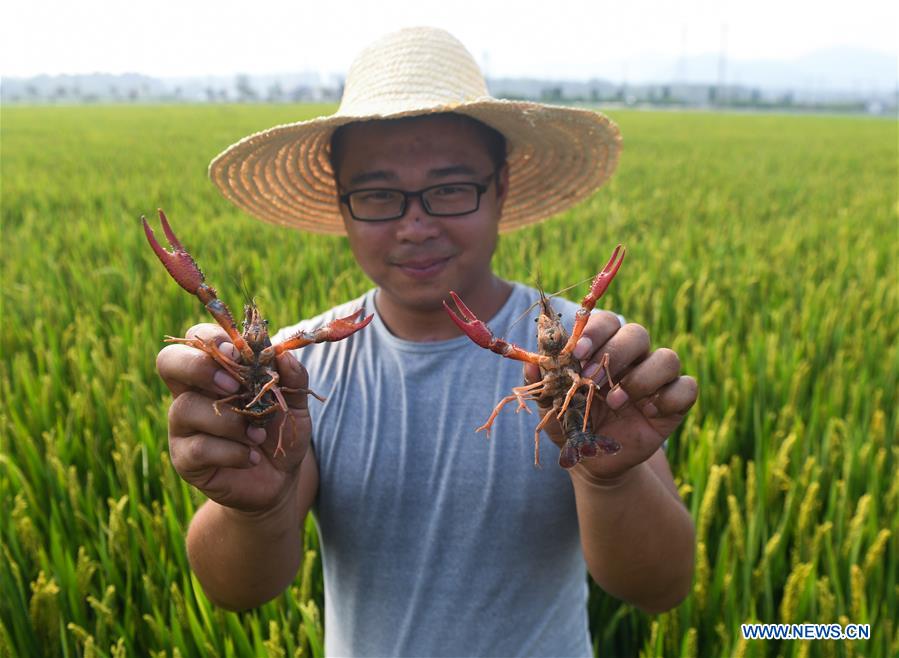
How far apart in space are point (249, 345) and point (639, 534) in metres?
0.75

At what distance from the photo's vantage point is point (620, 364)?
959 millimetres

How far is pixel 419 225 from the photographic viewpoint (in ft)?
4.39

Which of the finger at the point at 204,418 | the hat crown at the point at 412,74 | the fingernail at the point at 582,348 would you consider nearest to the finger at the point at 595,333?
the fingernail at the point at 582,348

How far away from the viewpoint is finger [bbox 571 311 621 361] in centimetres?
97

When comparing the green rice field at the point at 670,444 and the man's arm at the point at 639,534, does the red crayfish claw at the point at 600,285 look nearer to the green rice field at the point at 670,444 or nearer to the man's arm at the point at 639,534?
the man's arm at the point at 639,534

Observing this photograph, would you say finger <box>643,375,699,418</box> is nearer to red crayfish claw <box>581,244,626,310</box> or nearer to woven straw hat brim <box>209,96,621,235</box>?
red crayfish claw <box>581,244,626,310</box>

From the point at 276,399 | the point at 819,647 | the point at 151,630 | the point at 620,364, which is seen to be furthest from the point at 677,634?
the point at 151,630

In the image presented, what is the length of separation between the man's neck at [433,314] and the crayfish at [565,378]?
45 cm

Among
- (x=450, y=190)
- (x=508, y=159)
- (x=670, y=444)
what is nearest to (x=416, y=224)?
(x=450, y=190)

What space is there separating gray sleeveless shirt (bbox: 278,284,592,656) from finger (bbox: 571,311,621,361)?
0.44 m

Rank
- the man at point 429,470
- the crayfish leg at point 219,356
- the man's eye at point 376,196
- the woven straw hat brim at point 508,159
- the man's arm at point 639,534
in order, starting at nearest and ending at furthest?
the crayfish leg at point 219,356 → the man's arm at point 639,534 → the man at point 429,470 → the man's eye at point 376,196 → the woven straw hat brim at point 508,159

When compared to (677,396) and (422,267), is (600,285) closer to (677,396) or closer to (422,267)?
(677,396)

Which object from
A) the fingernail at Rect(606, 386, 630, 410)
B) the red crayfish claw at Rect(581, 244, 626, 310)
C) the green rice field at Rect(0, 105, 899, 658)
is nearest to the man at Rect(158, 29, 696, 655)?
the green rice field at Rect(0, 105, 899, 658)

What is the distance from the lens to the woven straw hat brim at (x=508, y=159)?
1485 mm
